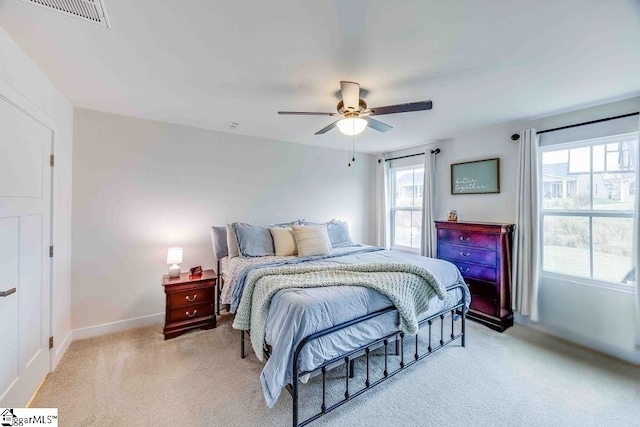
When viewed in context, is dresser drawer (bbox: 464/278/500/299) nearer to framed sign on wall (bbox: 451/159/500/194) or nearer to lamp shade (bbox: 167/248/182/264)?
framed sign on wall (bbox: 451/159/500/194)

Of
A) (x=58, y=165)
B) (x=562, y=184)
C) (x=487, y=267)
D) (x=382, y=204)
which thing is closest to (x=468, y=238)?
(x=487, y=267)

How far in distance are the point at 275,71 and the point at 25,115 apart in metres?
1.79

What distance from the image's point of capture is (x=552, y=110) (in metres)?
2.85

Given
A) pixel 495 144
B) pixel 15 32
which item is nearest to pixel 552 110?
pixel 495 144

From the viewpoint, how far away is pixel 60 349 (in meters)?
2.45

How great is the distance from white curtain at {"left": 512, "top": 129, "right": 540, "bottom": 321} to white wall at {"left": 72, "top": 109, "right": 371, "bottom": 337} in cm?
316

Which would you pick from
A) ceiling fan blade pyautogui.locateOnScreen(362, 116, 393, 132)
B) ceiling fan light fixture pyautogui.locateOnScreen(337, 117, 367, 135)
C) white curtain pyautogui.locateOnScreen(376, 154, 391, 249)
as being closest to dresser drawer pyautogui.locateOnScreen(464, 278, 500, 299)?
white curtain pyautogui.locateOnScreen(376, 154, 391, 249)

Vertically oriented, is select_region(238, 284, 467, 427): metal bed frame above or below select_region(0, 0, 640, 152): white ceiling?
below

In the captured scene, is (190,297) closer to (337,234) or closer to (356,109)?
(337,234)

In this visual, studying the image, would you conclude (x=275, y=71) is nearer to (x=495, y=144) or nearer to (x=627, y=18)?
Result: (x=627, y=18)

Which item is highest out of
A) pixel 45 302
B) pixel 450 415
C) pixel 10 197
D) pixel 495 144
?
pixel 495 144

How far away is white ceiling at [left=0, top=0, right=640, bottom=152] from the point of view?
1415mm

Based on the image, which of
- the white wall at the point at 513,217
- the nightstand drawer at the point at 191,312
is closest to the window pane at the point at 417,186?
the white wall at the point at 513,217

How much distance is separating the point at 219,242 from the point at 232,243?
0.26 m
